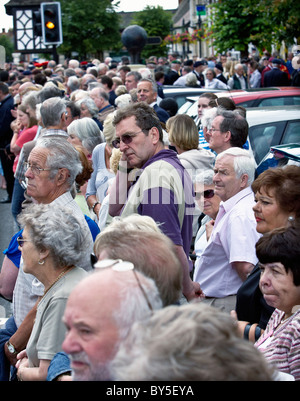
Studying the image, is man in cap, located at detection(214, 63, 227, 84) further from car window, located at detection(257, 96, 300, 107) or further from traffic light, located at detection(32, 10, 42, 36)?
car window, located at detection(257, 96, 300, 107)

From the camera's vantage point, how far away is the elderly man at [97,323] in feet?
6.44

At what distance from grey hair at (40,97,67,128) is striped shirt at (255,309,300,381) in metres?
4.38

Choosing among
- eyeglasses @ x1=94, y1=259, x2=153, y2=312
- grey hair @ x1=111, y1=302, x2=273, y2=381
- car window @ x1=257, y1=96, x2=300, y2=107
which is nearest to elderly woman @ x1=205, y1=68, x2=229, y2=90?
car window @ x1=257, y1=96, x2=300, y2=107

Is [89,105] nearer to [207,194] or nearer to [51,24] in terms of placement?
[207,194]

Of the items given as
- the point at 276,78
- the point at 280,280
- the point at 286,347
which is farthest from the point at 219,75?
the point at 286,347

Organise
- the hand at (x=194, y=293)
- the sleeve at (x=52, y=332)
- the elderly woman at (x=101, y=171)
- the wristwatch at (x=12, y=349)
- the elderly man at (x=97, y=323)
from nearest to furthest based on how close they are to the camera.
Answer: the elderly man at (x=97, y=323), the sleeve at (x=52, y=332), the wristwatch at (x=12, y=349), the hand at (x=194, y=293), the elderly woman at (x=101, y=171)

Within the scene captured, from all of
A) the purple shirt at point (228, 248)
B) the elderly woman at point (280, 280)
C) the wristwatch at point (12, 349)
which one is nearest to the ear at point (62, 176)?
the purple shirt at point (228, 248)

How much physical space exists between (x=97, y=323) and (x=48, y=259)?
1.42 metres

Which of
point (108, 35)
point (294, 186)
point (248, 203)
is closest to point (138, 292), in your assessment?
point (294, 186)

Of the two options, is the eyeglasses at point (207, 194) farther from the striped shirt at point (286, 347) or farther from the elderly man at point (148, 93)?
the elderly man at point (148, 93)

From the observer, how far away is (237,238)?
4078 millimetres

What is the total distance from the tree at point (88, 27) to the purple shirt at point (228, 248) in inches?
2185
